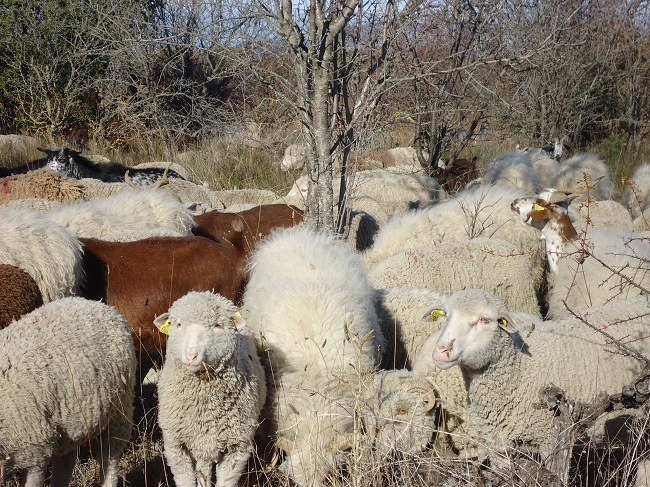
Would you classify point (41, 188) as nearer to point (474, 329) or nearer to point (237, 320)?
point (237, 320)

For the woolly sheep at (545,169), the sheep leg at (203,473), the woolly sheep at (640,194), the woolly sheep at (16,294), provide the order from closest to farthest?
the sheep leg at (203,473) < the woolly sheep at (16,294) < the woolly sheep at (640,194) < the woolly sheep at (545,169)

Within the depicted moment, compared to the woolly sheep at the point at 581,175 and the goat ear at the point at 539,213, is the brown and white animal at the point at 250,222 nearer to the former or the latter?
the goat ear at the point at 539,213

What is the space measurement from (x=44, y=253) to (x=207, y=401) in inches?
71.3

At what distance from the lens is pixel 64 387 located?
12.1 feet

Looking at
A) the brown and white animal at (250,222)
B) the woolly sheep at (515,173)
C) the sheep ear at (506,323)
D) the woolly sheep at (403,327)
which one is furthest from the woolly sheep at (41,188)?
the woolly sheep at (515,173)

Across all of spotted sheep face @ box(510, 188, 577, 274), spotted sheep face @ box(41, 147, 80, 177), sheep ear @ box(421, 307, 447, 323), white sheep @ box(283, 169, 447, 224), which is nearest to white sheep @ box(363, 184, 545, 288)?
spotted sheep face @ box(510, 188, 577, 274)

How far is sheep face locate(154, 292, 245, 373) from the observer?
3.62 meters

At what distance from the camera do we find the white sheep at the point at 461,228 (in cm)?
710

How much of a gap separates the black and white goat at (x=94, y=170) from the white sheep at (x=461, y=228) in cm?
437

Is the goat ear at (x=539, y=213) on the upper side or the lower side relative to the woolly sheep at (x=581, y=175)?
upper

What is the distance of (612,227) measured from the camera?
8.18 meters

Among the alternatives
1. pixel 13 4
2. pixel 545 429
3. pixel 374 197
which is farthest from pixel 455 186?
pixel 13 4

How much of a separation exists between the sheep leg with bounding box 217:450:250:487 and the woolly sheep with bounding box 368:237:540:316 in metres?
2.58

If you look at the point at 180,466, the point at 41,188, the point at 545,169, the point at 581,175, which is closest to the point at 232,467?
the point at 180,466
